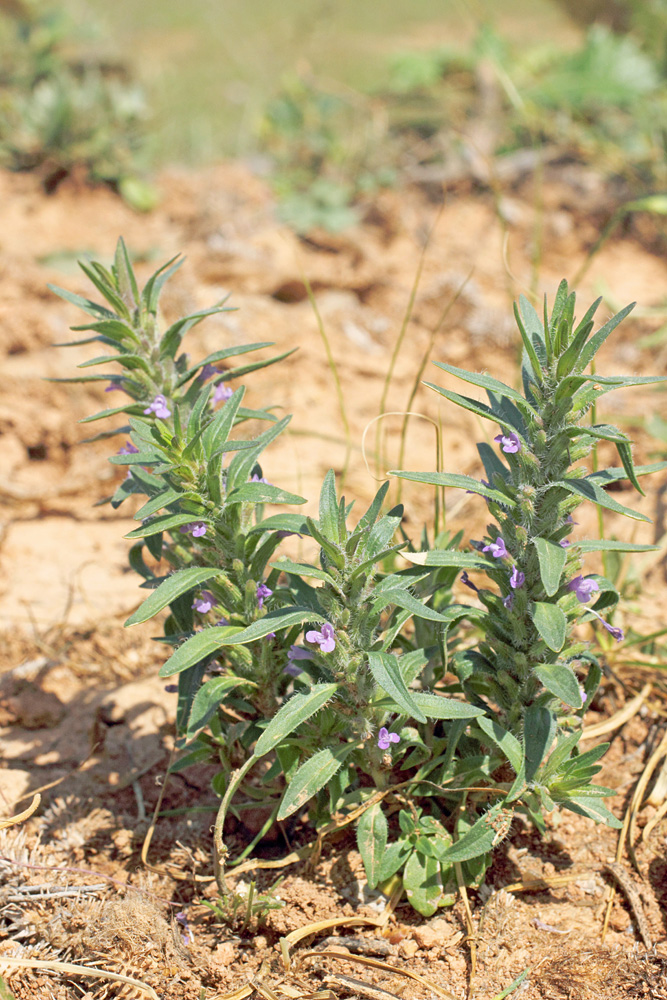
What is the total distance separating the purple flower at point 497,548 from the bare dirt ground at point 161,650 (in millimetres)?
967

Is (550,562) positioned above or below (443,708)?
above

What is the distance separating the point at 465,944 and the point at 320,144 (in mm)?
5910

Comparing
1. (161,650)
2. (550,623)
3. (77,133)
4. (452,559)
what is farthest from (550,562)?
(77,133)

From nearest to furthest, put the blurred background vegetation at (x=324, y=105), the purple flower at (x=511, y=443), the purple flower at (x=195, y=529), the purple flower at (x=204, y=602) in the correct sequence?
1. the purple flower at (x=511, y=443)
2. the purple flower at (x=195, y=529)
3. the purple flower at (x=204, y=602)
4. the blurred background vegetation at (x=324, y=105)

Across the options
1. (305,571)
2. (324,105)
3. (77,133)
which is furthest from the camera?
(324,105)

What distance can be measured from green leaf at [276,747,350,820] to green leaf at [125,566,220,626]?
1.68 ft

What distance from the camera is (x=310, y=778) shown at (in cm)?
181

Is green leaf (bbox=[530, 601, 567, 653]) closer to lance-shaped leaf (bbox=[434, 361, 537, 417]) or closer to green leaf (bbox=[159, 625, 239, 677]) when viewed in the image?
lance-shaped leaf (bbox=[434, 361, 537, 417])

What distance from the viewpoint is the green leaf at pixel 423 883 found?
6.53 feet

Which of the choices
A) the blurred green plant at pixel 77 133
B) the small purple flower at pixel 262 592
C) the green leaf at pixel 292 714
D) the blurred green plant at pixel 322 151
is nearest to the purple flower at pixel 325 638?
the green leaf at pixel 292 714

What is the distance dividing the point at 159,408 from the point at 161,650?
1.55 meters

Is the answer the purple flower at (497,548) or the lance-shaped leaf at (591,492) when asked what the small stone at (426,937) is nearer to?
the purple flower at (497,548)

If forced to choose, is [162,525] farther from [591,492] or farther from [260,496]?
[591,492]

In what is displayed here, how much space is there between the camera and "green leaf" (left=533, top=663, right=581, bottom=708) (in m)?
1.67
